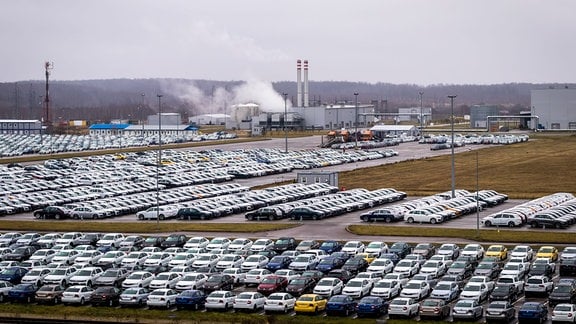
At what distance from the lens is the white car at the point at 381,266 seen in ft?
111

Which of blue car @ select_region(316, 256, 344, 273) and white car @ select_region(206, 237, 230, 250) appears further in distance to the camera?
white car @ select_region(206, 237, 230, 250)

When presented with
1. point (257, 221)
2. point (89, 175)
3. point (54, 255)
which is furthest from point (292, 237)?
point (89, 175)

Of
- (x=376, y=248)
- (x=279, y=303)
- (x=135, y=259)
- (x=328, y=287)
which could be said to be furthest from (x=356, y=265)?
(x=135, y=259)

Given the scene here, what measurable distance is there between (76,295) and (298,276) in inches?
286

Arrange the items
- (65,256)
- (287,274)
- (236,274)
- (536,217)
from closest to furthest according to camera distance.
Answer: (287,274), (236,274), (65,256), (536,217)

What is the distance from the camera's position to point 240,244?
Result: 40031mm

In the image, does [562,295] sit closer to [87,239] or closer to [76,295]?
[76,295]

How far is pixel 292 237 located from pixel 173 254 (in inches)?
305

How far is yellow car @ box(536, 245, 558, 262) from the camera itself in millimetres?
36062

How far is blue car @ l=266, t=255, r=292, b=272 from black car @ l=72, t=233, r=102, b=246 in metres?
9.61

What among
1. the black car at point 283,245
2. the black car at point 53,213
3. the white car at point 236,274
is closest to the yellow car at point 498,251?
the black car at point 283,245

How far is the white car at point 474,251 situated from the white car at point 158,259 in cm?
1112

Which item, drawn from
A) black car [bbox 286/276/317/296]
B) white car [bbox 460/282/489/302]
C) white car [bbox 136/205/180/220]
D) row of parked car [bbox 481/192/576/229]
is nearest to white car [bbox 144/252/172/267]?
black car [bbox 286/276/317/296]

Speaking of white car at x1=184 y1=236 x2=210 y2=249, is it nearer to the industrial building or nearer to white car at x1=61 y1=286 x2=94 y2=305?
white car at x1=61 y1=286 x2=94 y2=305
